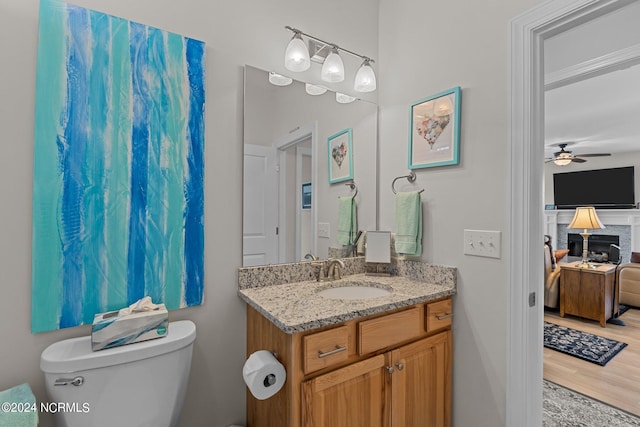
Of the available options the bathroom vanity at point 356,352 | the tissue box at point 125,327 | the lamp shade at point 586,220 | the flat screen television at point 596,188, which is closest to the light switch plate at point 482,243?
the bathroom vanity at point 356,352

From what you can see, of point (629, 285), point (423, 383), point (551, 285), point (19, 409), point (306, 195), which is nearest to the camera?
point (19, 409)

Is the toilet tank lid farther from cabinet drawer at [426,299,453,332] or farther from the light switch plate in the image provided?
the light switch plate

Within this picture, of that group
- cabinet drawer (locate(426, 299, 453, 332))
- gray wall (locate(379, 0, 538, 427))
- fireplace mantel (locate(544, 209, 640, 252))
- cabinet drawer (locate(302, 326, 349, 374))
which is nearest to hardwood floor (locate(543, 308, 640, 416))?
gray wall (locate(379, 0, 538, 427))

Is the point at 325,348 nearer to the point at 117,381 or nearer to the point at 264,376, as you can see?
the point at 264,376

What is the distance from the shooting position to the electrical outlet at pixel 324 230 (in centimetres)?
182

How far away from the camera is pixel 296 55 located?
5.20 ft

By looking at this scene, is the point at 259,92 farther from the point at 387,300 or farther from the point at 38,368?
the point at 38,368

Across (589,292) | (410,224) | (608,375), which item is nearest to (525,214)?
(410,224)

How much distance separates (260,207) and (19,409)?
105 cm

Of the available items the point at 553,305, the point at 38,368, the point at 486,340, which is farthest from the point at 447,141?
the point at 553,305

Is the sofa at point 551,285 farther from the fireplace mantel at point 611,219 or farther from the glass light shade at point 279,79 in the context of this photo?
the fireplace mantel at point 611,219

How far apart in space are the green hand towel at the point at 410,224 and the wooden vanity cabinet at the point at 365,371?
32 cm

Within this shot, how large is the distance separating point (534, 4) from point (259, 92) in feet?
4.02

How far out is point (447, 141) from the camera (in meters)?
1.58
